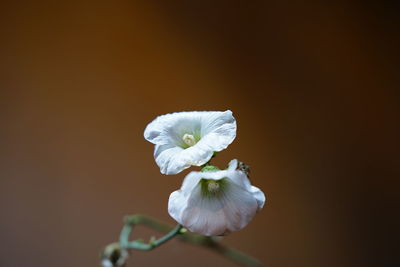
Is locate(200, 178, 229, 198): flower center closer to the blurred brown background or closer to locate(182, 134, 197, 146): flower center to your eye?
locate(182, 134, 197, 146): flower center

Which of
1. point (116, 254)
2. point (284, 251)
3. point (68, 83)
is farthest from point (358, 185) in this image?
point (68, 83)

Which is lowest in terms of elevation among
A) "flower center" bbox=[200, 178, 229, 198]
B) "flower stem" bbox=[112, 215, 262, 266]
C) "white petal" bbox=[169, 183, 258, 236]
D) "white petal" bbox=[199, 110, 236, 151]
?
"flower stem" bbox=[112, 215, 262, 266]

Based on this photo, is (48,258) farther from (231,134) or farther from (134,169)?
(231,134)

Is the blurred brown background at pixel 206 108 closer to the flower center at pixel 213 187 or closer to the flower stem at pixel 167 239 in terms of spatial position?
the flower stem at pixel 167 239

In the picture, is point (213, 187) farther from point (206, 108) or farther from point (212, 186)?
point (206, 108)

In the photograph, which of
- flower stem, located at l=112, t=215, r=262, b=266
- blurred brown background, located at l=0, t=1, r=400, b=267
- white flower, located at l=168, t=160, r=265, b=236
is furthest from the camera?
blurred brown background, located at l=0, t=1, r=400, b=267

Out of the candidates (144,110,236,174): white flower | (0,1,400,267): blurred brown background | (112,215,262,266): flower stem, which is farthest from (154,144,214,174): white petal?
(0,1,400,267): blurred brown background

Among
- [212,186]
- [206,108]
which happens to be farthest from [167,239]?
[206,108]
